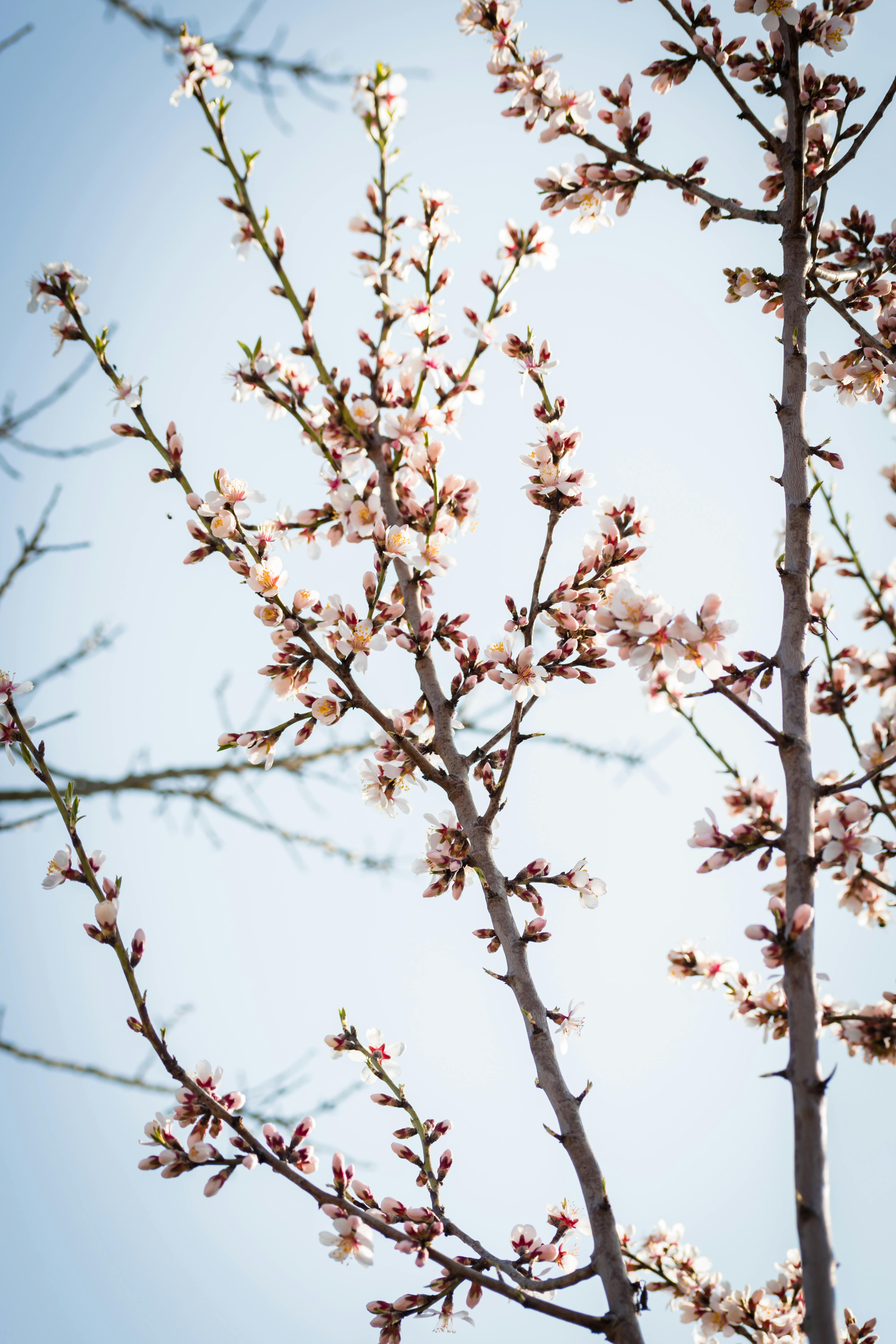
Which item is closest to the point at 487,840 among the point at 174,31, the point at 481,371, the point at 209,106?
the point at 481,371

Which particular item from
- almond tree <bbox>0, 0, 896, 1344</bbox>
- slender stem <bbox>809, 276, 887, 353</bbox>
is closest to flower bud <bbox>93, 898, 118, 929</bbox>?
almond tree <bbox>0, 0, 896, 1344</bbox>

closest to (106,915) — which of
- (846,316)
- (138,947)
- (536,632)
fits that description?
(138,947)

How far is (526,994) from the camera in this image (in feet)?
6.23

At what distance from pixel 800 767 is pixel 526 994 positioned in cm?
81

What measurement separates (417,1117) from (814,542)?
5.89 ft

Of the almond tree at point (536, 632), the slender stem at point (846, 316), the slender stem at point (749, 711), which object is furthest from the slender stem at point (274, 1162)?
the slender stem at point (846, 316)

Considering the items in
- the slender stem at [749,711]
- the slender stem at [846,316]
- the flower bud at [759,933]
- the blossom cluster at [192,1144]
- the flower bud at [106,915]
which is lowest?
the blossom cluster at [192,1144]

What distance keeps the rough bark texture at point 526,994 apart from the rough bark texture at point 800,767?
15.0 inches

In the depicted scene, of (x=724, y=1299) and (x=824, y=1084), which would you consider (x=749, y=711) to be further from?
(x=724, y=1299)

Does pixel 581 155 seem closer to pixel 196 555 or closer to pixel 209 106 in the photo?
pixel 209 106

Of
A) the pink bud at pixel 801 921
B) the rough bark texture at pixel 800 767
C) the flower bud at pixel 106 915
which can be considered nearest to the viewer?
the rough bark texture at pixel 800 767

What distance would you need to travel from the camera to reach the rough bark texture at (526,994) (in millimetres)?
1635

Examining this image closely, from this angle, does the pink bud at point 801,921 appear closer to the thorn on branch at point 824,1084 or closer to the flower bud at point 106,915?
the thorn on branch at point 824,1084

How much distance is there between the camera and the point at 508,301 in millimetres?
2338
